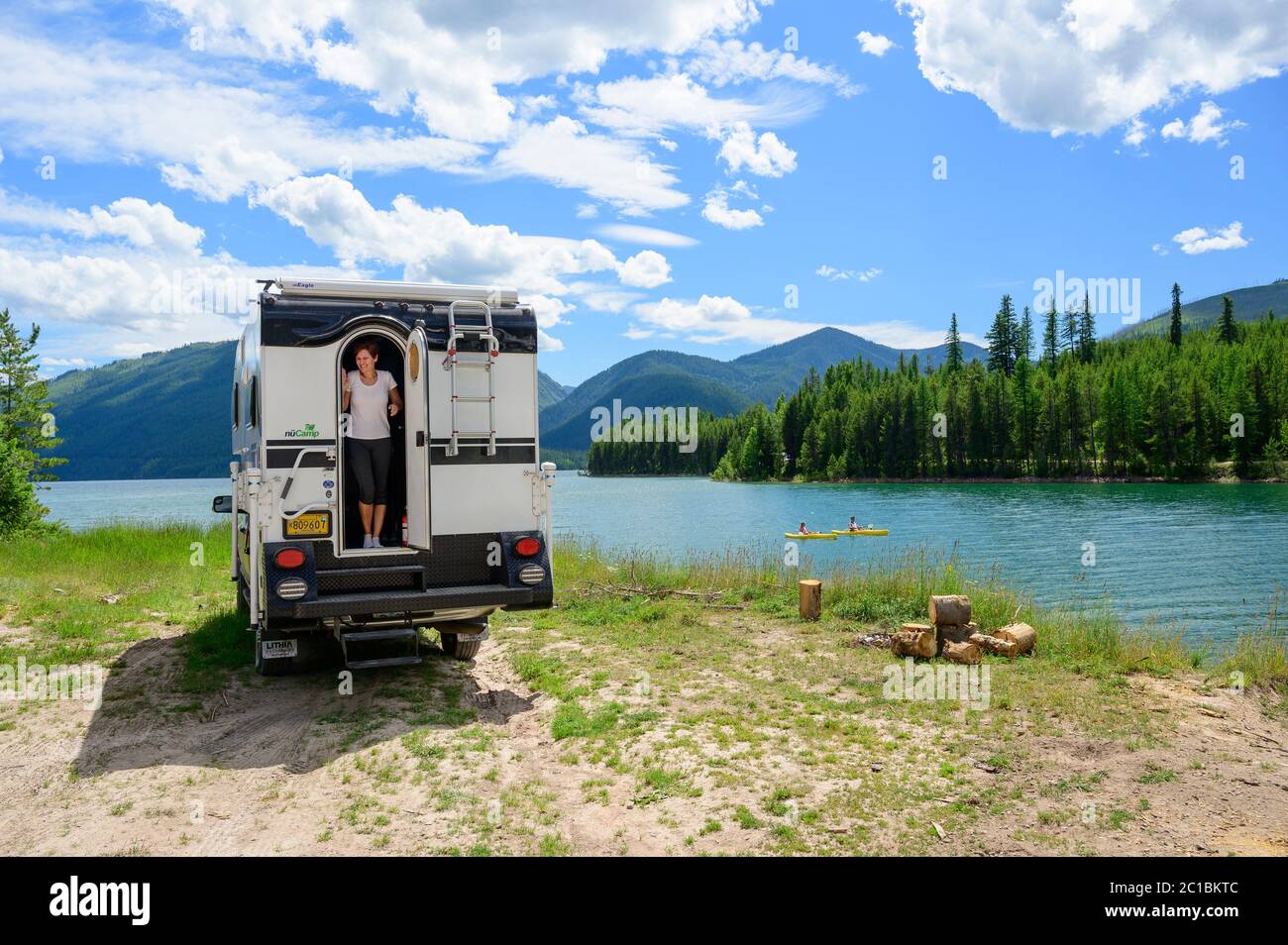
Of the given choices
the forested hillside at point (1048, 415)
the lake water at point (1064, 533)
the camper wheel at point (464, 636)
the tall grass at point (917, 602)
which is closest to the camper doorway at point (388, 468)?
the camper wheel at point (464, 636)

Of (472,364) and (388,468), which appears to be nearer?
(472,364)

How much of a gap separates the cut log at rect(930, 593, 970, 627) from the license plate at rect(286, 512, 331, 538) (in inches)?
296

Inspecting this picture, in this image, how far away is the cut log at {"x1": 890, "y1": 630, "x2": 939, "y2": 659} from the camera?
1031 centimetres

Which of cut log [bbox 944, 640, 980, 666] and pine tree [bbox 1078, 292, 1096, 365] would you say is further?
pine tree [bbox 1078, 292, 1096, 365]

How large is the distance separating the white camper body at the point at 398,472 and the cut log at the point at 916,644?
4842 millimetres

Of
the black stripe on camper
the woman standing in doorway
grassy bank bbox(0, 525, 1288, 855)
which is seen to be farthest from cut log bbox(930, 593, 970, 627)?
the woman standing in doorway

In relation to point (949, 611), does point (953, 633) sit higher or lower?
lower

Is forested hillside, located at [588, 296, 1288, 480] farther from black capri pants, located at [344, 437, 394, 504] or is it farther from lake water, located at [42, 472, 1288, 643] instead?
black capri pants, located at [344, 437, 394, 504]

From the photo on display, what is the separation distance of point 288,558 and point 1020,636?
8718mm

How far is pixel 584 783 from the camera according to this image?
6.50 metres

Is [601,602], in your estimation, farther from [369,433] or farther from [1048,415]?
[1048,415]

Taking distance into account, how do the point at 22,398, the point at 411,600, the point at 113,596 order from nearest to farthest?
the point at 411,600, the point at 113,596, the point at 22,398

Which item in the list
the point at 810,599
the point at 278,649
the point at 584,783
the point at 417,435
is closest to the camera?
the point at 584,783
